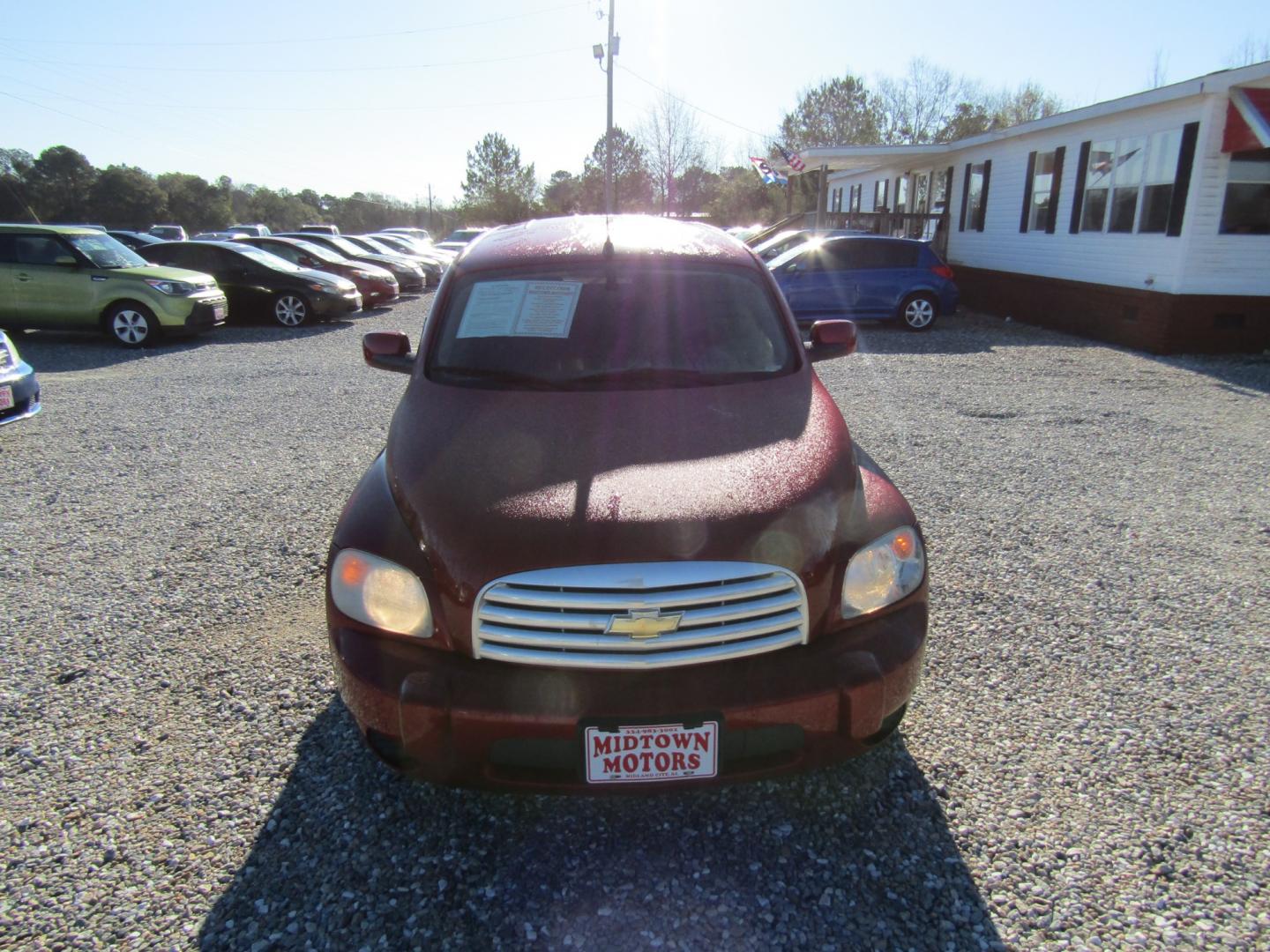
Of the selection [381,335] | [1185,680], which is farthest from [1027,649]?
[381,335]

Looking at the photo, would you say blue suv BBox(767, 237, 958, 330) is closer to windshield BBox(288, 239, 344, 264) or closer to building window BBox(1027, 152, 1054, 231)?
building window BBox(1027, 152, 1054, 231)

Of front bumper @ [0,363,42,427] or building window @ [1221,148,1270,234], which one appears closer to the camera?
front bumper @ [0,363,42,427]

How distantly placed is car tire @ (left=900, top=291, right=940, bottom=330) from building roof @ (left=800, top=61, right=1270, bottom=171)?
3.46 m

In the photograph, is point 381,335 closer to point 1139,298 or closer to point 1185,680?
point 1185,680

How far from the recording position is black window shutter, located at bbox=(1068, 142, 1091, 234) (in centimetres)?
1320

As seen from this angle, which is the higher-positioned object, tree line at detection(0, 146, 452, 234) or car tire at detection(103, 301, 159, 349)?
tree line at detection(0, 146, 452, 234)

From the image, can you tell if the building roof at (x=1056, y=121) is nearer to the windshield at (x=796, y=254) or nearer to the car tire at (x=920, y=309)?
the car tire at (x=920, y=309)

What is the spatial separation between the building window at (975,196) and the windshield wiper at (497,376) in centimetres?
1642

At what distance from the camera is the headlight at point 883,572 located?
2.31m

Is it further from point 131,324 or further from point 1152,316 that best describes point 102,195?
point 1152,316

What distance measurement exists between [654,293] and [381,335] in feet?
4.05

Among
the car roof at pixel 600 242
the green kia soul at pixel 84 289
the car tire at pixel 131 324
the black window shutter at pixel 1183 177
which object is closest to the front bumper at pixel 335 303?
the green kia soul at pixel 84 289

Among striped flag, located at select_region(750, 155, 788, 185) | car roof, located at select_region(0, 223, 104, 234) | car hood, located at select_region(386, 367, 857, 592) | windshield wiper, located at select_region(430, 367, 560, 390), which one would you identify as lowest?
car hood, located at select_region(386, 367, 857, 592)

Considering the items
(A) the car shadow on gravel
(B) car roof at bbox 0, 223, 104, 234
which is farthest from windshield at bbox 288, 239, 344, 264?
(A) the car shadow on gravel
